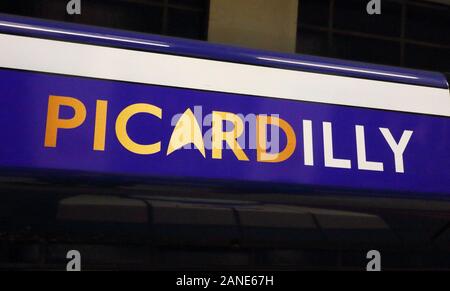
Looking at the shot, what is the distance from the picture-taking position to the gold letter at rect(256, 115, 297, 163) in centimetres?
267

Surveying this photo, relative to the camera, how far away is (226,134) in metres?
2.63

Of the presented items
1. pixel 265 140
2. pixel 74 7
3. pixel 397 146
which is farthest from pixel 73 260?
pixel 74 7

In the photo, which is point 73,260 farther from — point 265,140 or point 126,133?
point 265,140

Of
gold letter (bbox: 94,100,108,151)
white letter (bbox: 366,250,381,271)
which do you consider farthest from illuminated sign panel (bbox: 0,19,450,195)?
white letter (bbox: 366,250,381,271)

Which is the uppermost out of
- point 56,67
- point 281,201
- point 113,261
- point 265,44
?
point 265,44

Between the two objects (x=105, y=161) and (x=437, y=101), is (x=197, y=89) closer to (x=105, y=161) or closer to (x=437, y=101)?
(x=105, y=161)

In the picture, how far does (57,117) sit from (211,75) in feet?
2.83

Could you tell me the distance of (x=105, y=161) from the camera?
96.7 inches

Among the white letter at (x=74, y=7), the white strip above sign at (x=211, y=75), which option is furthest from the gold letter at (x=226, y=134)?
the white letter at (x=74, y=7)

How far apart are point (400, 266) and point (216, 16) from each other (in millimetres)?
5027

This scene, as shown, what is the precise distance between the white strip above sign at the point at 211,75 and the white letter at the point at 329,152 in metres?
0.17

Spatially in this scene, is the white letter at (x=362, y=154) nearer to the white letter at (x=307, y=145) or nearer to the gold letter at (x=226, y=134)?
the white letter at (x=307, y=145)

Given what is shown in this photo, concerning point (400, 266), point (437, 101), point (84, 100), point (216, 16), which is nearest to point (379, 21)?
point (216, 16)

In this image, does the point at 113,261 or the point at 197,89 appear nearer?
the point at 113,261
